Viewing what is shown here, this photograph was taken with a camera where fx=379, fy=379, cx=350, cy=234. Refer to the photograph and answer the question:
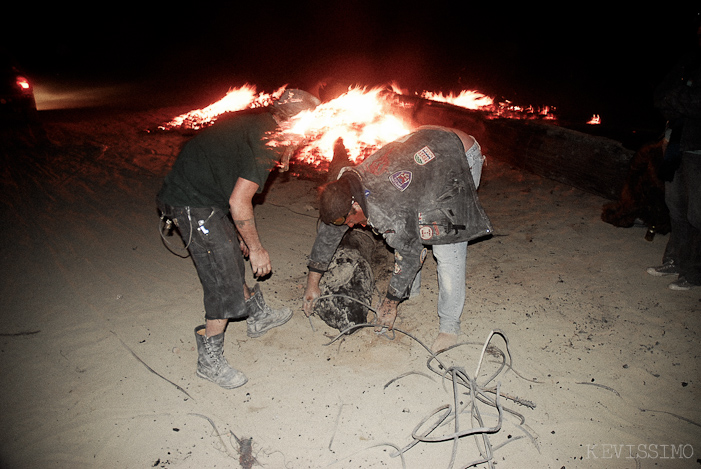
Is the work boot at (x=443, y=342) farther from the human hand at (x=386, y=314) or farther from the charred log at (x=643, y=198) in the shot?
the charred log at (x=643, y=198)

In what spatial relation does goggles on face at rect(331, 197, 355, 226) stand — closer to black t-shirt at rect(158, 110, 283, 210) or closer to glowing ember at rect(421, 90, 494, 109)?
black t-shirt at rect(158, 110, 283, 210)

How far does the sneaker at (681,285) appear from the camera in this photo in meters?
3.89

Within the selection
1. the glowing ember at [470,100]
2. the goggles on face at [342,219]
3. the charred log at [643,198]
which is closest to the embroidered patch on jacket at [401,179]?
the goggles on face at [342,219]

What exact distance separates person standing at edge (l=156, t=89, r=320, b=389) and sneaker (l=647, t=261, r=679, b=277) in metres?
4.06

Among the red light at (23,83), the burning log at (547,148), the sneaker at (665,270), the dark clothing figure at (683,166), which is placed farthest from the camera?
the red light at (23,83)

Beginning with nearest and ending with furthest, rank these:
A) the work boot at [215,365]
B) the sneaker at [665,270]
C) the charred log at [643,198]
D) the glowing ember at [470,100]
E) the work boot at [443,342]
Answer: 1. the work boot at [215,365]
2. the work boot at [443,342]
3. the sneaker at [665,270]
4. the charred log at [643,198]
5. the glowing ember at [470,100]

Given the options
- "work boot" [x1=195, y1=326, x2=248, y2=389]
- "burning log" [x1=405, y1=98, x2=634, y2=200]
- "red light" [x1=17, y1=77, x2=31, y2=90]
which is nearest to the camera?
"work boot" [x1=195, y1=326, x2=248, y2=389]

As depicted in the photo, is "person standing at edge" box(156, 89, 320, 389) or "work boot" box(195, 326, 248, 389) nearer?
"person standing at edge" box(156, 89, 320, 389)

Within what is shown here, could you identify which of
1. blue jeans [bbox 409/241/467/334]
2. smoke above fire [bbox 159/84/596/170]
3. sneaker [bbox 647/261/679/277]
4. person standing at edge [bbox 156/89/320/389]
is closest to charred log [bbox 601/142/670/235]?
sneaker [bbox 647/261/679/277]

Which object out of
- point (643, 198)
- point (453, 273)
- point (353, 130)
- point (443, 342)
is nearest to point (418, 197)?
point (453, 273)

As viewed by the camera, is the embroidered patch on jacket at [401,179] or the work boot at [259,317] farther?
the work boot at [259,317]

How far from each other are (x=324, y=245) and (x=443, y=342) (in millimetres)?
1371

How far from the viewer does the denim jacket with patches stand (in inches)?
111

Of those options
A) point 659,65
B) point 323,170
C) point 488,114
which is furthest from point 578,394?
point 659,65
